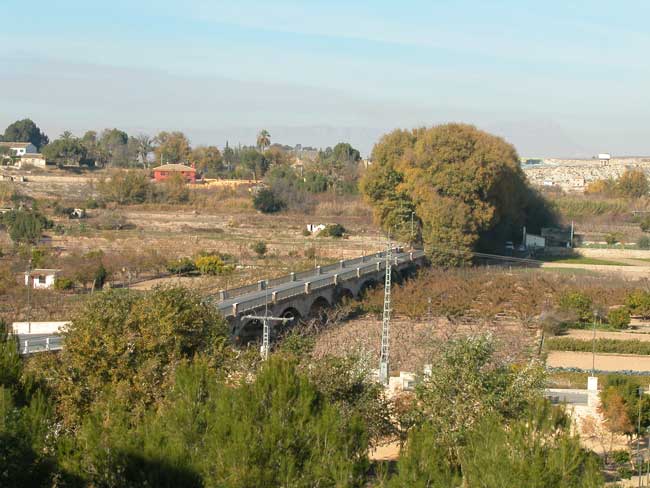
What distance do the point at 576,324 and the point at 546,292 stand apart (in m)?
6.20

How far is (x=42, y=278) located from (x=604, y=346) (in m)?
21.4

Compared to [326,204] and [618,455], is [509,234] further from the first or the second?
[618,455]

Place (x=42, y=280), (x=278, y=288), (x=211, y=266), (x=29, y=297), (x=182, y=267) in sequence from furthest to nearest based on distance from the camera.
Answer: (x=211, y=266) < (x=182, y=267) < (x=42, y=280) < (x=278, y=288) < (x=29, y=297)

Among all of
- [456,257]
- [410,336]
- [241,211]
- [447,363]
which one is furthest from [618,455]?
[241,211]

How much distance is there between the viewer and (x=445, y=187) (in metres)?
55.0

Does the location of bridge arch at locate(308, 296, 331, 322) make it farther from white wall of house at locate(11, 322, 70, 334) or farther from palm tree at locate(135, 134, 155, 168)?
palm tree at locate(135, 134, 155, 168)

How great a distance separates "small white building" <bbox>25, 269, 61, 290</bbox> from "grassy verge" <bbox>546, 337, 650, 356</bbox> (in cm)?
1898

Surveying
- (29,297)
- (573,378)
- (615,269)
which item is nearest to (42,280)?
(29,297)

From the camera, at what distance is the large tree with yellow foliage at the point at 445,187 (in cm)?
5456

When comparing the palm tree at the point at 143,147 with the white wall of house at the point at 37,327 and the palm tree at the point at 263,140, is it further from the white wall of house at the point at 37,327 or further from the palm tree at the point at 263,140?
the white wall of house at the point at 37,327

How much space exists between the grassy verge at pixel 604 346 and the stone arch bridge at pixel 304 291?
28.8 feet

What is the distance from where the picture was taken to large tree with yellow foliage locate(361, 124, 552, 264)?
54.6 m

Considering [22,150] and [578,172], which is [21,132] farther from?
[578,172]

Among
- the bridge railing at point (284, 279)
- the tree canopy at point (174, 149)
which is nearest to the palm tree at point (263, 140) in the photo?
the tree canopy at point (174, 149)
